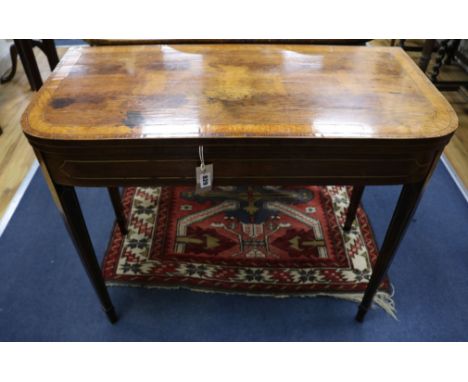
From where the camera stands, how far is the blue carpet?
47.8 inches

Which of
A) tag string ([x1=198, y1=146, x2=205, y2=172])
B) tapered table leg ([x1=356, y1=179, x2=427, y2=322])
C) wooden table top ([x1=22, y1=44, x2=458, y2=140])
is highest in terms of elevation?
wooden table top ([x1=22, y1=44, x2=458, y2=140])

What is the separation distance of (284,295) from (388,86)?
2.51 ft

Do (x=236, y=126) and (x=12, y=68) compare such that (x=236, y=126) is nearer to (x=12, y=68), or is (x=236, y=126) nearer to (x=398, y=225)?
(x=398, y=225)

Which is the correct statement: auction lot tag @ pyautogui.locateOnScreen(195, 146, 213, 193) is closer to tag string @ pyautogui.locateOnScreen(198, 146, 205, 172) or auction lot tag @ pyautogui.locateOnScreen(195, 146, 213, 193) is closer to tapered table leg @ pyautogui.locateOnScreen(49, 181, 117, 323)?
tag string @ pyautogui.locateOnScreen(198, 146, 205, 172)

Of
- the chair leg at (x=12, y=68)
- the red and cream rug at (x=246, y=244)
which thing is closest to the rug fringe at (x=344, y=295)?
the red and cream rug at (x=246, y=244)

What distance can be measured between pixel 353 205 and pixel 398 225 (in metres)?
0.50

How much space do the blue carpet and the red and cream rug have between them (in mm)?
51

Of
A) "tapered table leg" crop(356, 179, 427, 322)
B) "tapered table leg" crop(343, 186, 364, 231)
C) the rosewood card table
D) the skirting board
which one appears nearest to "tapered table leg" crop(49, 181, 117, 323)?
the rosewood card table

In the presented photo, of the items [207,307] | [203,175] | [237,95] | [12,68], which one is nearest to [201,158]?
[203,175]

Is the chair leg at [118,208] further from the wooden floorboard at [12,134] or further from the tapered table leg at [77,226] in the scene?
the wooden floorboard at [12,134]

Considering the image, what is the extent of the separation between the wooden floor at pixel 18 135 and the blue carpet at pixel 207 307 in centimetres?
39

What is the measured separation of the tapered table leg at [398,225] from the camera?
2.93ft

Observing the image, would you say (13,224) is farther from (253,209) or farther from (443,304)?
(443,304)

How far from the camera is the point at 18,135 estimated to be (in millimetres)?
2068
